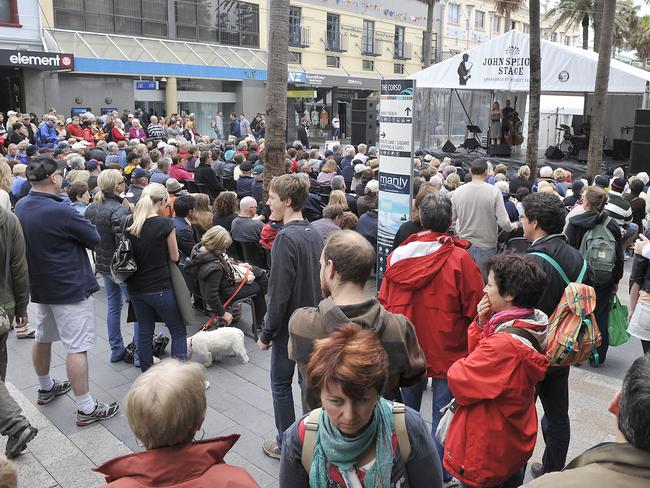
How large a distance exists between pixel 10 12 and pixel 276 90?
17741mm

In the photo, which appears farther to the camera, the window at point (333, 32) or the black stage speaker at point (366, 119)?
the window at point (333, 32)

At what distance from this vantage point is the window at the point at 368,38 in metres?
39.0

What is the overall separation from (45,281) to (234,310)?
2289 millimetres

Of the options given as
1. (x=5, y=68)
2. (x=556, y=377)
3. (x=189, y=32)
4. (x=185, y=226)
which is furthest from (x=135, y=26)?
(x=556, y=377)

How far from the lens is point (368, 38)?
39406 millimetres

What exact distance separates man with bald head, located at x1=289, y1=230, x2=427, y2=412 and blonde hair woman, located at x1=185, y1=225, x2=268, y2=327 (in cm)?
320

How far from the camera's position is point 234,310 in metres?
6.08

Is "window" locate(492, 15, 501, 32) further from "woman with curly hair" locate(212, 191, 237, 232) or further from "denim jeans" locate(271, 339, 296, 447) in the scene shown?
"denim jeans" locate(271, 339, 296, 447)

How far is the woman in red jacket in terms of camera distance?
2488mm

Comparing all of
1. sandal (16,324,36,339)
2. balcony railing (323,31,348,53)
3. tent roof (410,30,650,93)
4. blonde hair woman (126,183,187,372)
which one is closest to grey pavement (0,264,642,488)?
sandal (16,324,36,339)

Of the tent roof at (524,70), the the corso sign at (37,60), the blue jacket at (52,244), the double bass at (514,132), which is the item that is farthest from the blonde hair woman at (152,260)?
the the corso sign at (37,60)

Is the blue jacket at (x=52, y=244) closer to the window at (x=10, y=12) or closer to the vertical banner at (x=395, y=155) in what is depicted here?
the vertical banner at (x=395, y=155)

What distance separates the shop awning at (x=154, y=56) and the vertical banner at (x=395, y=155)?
803 inches

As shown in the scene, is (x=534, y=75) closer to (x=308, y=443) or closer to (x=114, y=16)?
(x=308, y=443)
